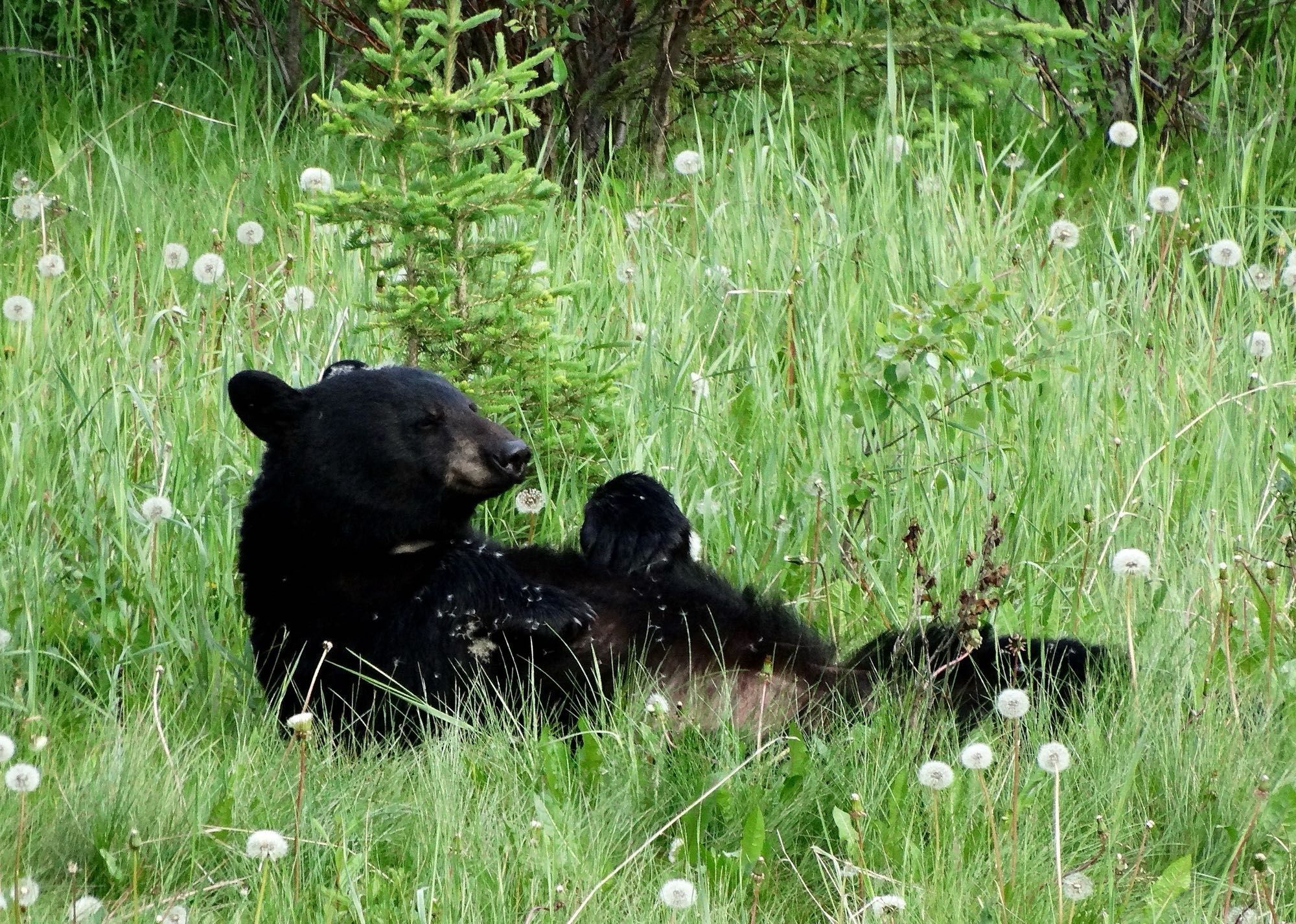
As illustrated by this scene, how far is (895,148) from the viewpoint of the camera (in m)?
5.57

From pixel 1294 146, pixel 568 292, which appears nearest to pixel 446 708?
pixel 568 292

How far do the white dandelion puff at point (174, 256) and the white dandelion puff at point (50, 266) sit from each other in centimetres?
37

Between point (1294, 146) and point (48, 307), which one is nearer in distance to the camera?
point (48, 307)

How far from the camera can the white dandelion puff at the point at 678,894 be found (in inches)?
89.7

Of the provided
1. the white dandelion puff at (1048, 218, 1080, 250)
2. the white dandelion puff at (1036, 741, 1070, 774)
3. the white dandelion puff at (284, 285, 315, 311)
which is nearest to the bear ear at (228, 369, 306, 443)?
the white dandelion puff at (284, 285, 315, 311)

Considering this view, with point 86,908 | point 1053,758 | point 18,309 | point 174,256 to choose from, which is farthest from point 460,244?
point 1053,758

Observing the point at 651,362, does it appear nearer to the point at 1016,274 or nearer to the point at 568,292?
the point at 568,292

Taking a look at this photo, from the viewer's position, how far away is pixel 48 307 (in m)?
4.76

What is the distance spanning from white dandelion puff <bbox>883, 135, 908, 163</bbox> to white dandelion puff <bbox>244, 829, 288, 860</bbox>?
397cm

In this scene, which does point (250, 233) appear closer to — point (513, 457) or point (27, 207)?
point (27, 207)

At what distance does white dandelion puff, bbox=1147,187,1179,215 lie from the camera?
5.14m

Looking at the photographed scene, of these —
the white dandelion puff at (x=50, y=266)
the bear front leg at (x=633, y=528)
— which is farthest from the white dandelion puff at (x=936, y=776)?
the white dandelion puff at (x=50, y=266)

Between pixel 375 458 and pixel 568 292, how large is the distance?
0.89 meters

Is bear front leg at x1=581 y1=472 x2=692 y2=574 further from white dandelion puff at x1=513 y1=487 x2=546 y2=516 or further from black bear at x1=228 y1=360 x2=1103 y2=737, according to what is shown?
white dandelion puff at x1=513 y1=487 x2=546 y2=516
